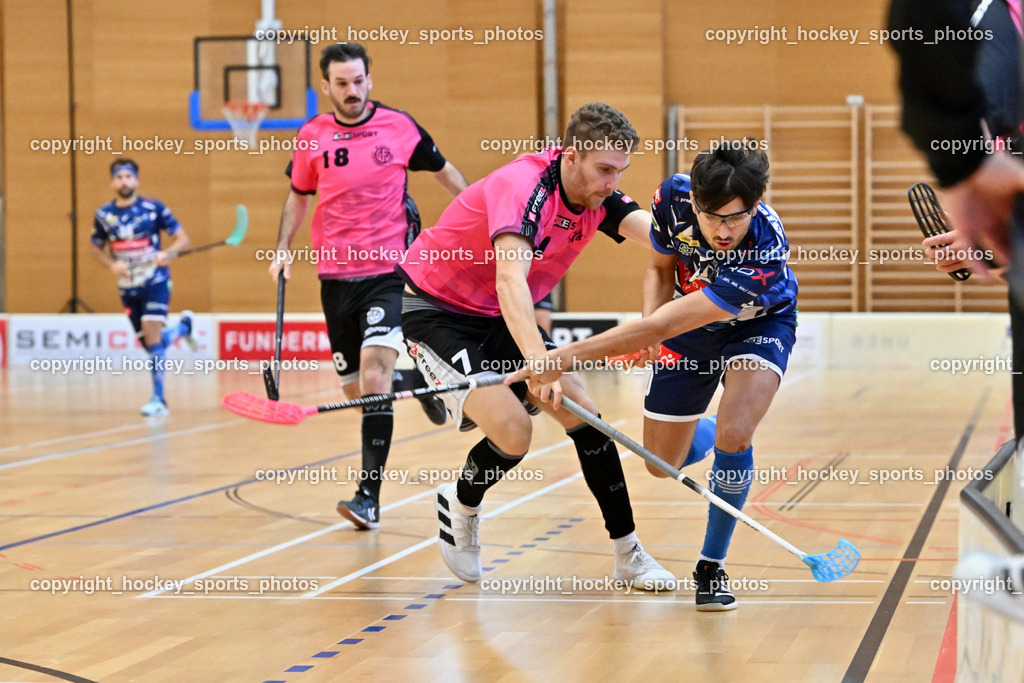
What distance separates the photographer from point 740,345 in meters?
3.69

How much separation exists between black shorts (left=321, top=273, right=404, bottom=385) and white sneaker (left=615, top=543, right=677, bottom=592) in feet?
4.99

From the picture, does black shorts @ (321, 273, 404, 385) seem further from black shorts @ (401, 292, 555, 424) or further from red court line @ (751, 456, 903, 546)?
red court line @ (751, 456, 903, 546)

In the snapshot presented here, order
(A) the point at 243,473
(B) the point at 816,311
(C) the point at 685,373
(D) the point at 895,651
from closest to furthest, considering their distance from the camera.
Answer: (D) the point at 895,651 < (C) the point at 685,373 < (A) the point at 243,473 < (B) the point at 816,311

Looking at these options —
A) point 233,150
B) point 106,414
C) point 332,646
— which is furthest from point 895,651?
point 233,150

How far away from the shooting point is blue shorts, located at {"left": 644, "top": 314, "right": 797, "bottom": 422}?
367 centimetres

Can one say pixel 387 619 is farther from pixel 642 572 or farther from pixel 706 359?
pixel 706 359

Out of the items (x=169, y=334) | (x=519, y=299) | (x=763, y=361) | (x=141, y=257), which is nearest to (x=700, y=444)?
(x=763, y=361)

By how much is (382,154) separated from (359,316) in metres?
0.74

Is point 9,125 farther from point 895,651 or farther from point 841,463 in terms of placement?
point 895,651

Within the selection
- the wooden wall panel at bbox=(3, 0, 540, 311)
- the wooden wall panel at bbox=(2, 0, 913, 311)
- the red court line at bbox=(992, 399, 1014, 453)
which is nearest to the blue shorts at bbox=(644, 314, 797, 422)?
the red court line at bbox=(992, 399, 1014, 453)

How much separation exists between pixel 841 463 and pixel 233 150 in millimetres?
10773

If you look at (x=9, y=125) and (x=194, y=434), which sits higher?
(x=9, y=125)

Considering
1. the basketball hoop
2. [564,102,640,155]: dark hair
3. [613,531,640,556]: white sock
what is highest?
the basketball hoop

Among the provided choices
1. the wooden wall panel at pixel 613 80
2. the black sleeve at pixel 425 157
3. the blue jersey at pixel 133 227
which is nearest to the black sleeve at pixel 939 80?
the black sleeve at pixel 425 157
